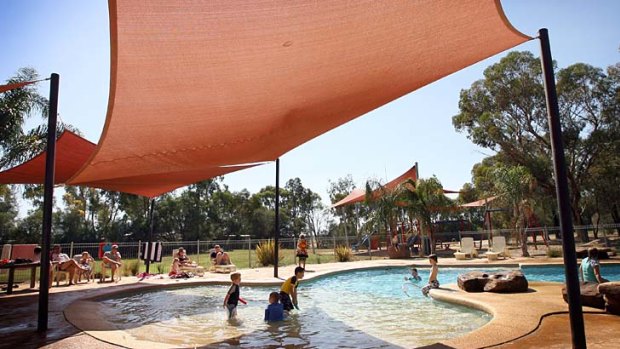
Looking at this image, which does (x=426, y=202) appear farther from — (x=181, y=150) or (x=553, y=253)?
(x=181, y=150)

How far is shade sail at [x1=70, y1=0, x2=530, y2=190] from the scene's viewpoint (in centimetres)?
296

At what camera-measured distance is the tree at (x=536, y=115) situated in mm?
21344

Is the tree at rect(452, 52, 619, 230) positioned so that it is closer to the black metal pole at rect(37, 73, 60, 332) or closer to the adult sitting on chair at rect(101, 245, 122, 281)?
the adult sitting on chair at rect(101, 245, 122, 281)

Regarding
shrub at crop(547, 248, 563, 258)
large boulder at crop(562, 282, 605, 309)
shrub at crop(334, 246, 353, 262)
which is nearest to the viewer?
large boulder at crop(562, 282, 605, 309)

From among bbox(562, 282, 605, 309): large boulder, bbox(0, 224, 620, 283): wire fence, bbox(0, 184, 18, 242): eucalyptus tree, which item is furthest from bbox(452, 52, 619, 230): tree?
bbox(0, 184, 18, 242): eucalyptus tree

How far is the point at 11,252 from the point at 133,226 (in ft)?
90.2

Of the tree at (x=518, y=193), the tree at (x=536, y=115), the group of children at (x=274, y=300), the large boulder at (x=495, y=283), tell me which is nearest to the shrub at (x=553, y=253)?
the tree at (x=518, y=193)

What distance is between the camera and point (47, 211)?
4.64 metres

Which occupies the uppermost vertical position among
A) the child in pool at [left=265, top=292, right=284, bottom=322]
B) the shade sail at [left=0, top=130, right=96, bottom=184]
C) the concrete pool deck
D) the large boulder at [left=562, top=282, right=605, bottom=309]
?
the shade sail at [left=0, top=130, right=96, bottom=184]

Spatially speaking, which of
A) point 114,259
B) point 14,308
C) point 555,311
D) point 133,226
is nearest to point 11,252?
point 114,259

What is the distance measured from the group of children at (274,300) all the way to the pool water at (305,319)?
0.17 m

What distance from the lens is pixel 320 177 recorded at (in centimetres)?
4441

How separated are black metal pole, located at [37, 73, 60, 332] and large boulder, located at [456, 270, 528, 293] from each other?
685 centimetres

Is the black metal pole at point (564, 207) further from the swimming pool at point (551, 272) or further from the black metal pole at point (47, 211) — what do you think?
the swimming pool at point (551, 272)
